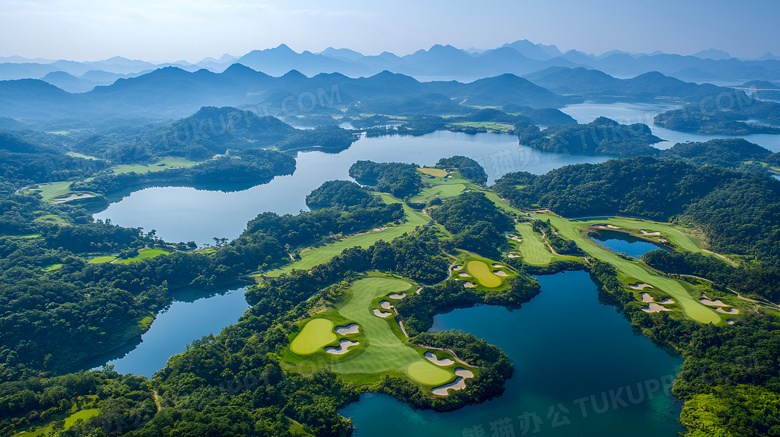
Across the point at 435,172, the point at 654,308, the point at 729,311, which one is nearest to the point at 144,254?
the point at 435,172

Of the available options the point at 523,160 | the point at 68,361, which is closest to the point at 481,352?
the point at 68,361

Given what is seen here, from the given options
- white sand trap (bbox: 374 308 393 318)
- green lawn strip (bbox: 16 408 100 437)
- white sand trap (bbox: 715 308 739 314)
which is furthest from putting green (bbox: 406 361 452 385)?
white sand trap (bbox: 715 308 739 314)

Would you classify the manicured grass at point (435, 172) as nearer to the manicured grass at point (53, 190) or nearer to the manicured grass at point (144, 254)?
Answer: the manicured grass at point (144, 254)

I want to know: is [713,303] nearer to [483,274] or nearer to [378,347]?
[483,274]

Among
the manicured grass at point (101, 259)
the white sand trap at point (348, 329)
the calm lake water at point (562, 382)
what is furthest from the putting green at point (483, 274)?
the manicured grass at point (101, 259)

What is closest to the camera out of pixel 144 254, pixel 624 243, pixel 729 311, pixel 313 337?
pixel 313 337

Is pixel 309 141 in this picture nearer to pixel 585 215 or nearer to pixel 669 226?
pixel 585 215
